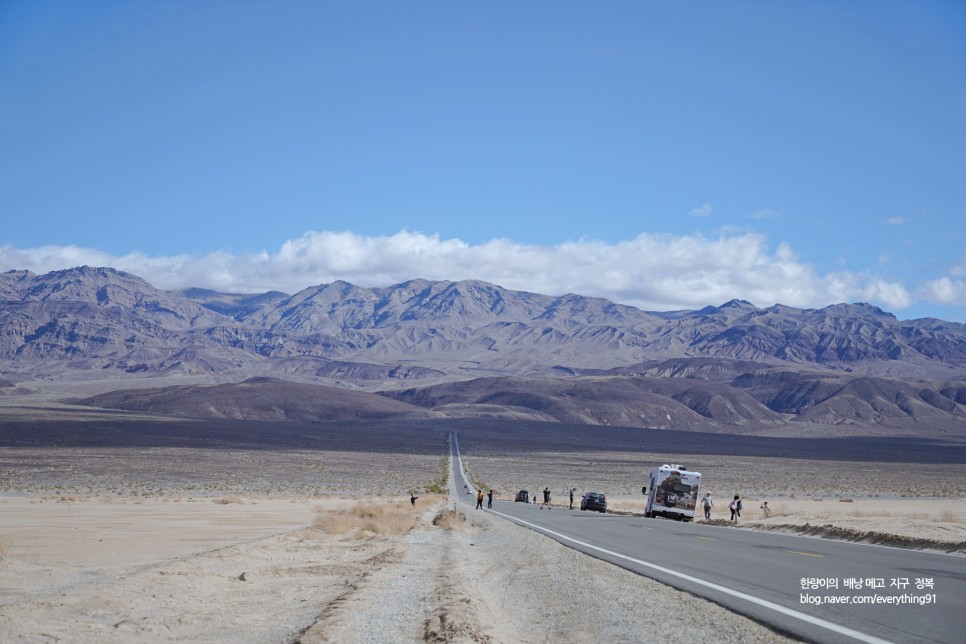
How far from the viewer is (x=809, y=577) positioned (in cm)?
1368

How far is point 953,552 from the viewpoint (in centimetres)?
1859

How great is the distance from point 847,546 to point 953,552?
2224 millimetres

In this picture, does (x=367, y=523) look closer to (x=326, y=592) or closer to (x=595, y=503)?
(x=326, y=592)

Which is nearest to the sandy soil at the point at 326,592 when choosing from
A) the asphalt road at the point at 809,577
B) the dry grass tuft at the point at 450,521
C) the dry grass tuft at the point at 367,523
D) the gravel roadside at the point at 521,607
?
the gravel roadside at the point at 521,607

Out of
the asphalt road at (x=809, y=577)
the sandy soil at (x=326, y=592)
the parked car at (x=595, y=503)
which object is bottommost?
the parked car at (x=595, y=503)

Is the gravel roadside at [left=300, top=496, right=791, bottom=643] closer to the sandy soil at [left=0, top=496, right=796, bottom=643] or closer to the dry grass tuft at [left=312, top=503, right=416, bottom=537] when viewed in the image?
the sandy soil at [left=0, top=496, right=796, bottom=643]

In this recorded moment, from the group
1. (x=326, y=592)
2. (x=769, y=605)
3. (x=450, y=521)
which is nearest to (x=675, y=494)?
Result: (x=450, y=521)

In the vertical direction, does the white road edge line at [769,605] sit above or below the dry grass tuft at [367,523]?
above

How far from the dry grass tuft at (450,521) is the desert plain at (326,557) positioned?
140mm

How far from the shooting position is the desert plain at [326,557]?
34.8 feet

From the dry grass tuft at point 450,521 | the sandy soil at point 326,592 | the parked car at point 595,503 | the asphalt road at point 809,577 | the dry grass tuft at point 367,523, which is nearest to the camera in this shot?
the asphalt road at point 809,577

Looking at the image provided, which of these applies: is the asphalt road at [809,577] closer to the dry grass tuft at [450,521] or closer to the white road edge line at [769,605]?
the white road edge line at [769,605]

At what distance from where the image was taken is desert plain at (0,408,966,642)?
10609mm

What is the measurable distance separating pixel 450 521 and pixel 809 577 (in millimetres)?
18525
